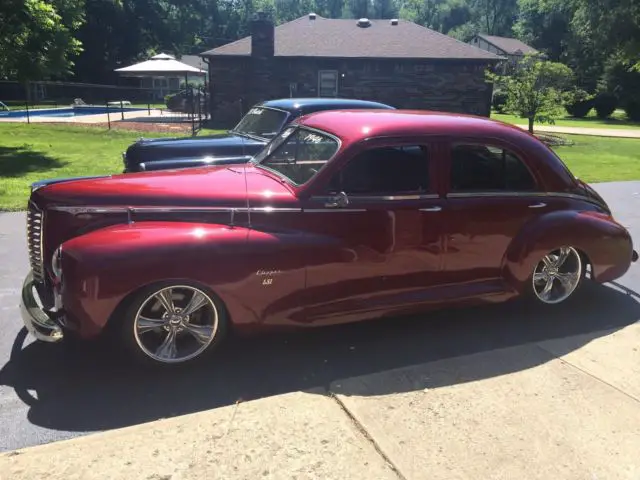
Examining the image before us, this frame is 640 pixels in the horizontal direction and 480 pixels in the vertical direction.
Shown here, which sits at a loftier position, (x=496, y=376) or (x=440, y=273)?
(x=440, y=273)

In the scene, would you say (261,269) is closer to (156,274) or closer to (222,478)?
(156,274)

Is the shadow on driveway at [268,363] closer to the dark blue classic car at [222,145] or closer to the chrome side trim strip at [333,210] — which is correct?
the chrome side trim strip at [333,210]

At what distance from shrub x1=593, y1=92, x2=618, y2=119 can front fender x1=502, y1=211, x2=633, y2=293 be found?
139 ft

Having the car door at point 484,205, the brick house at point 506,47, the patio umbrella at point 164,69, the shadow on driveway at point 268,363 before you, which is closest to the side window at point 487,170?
the car door at point 484,205

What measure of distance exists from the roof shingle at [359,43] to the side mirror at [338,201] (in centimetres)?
2150

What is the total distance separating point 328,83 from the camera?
80.8 feet

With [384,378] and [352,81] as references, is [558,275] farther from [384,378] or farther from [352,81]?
[352,81]

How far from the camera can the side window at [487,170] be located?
4.30 meters

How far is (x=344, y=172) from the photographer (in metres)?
3.99

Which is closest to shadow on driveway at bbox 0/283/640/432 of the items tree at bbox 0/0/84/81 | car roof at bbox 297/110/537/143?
car roof at bbox 297/110/537/143

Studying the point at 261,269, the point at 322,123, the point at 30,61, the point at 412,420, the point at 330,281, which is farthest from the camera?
the point at 30,61

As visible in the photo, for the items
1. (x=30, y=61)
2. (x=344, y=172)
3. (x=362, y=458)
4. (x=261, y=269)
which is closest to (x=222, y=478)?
(x=362, y=458)

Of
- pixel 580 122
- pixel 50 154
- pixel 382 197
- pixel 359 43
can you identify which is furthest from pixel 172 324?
pixel 580 122

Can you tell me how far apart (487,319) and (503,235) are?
2.41 feet
